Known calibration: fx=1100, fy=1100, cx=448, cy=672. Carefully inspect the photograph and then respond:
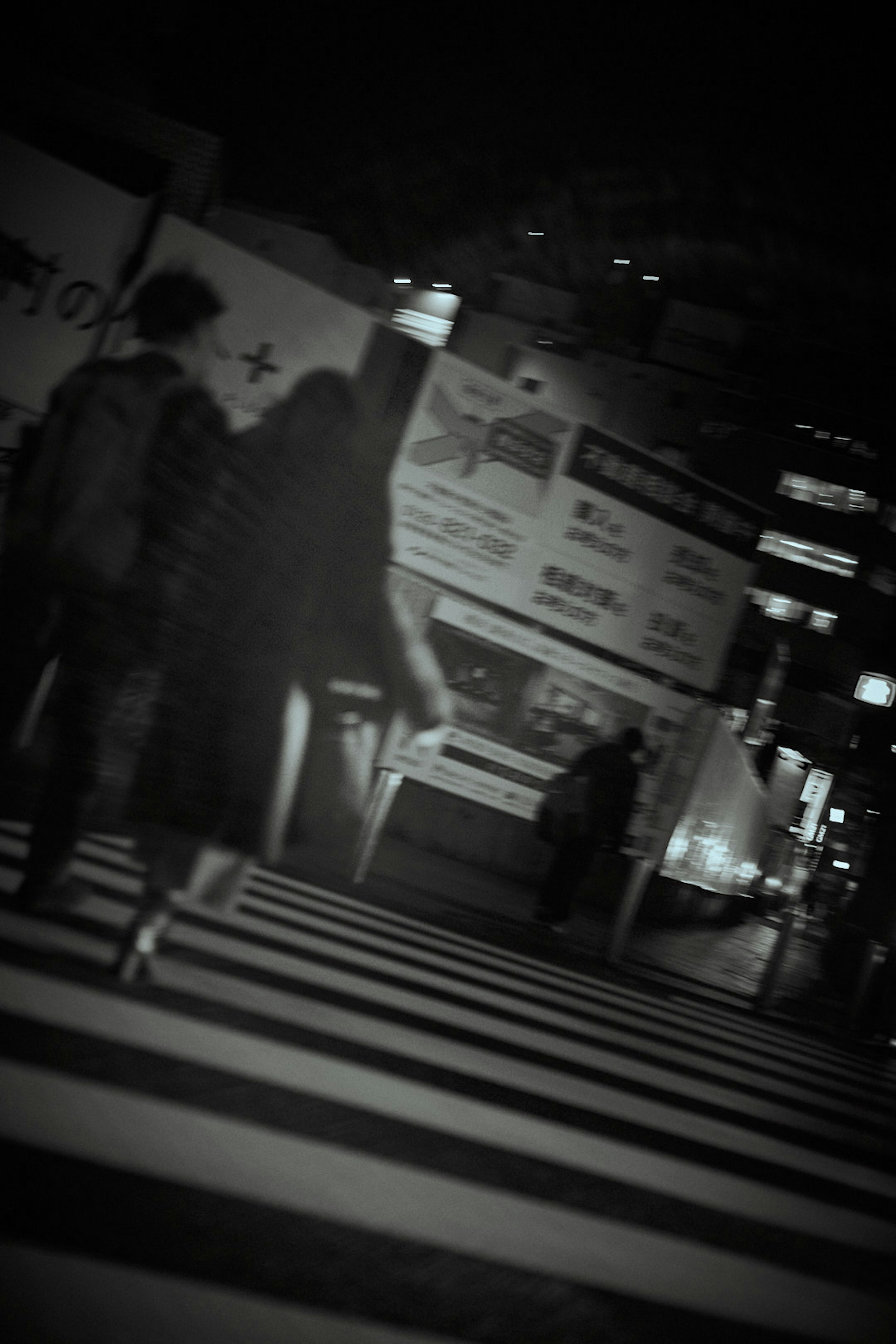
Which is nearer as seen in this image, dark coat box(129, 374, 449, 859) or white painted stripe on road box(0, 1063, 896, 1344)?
white painted stripe on road box(0, 1063, 896, 1344)

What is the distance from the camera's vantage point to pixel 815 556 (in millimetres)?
40781

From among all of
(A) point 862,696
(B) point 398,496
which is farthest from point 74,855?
(A) point 862,696

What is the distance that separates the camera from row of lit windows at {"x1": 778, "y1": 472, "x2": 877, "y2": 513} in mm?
39125

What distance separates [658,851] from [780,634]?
32.3m

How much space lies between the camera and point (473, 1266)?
6.97 ft

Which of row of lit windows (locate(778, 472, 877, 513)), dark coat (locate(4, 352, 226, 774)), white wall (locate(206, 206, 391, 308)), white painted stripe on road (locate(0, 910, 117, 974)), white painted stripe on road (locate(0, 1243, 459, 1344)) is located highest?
row of lit windows (locate(778, 472, 877, 513))

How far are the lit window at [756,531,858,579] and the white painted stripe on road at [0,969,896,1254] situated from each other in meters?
38.3

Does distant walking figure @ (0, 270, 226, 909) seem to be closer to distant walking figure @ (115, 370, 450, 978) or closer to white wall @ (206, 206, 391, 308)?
distant walking figure @ (115, 370, 450, 978)

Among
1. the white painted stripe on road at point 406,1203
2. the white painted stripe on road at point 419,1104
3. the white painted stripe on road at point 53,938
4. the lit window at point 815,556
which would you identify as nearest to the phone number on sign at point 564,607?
the white painted stripe on road at point 419,1104

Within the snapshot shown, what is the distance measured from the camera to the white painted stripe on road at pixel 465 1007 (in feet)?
13.1

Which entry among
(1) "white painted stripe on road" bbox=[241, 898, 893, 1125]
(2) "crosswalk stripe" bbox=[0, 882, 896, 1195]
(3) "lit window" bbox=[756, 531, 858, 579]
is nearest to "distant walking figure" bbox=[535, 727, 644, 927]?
(1) "white painted stripe on road" bbox=[241, 898, 893, 1125]

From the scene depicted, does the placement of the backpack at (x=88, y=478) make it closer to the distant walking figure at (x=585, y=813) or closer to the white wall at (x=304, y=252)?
the white wall at (x=304, y=252)

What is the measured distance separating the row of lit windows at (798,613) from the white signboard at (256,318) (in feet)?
121

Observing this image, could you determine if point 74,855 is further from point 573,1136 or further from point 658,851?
point 658,851
